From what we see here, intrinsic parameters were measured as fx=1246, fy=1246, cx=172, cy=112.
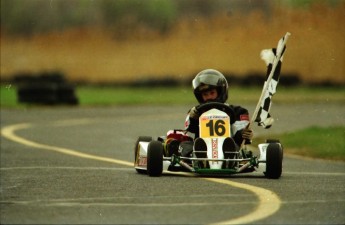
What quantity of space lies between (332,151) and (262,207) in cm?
850

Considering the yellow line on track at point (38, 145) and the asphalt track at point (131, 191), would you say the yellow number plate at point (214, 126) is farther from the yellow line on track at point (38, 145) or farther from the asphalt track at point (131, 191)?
the yellow line on track at point (38, 145)

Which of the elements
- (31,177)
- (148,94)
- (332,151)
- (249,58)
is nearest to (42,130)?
(332,151)

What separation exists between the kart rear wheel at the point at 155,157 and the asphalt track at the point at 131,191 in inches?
4.9

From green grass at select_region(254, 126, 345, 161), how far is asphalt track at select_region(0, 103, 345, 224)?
673 millimetres

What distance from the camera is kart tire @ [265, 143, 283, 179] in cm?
1395

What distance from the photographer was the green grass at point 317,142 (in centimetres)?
1929

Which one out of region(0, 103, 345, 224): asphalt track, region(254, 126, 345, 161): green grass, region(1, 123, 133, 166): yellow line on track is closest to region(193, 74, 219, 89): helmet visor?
region(0, 103, 345, 224): asphalt track

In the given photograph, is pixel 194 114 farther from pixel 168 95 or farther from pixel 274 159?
pixel 168 95

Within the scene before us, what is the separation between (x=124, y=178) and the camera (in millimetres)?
14164

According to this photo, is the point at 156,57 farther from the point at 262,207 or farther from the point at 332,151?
the point at 262,207

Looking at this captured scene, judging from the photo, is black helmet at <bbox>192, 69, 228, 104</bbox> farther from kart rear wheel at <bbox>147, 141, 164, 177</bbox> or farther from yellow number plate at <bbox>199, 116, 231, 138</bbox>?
kart rear wheel at <bbox>147, 141, 164, 177</bbox>

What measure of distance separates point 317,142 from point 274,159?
715 cm

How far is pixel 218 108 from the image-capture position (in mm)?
14617

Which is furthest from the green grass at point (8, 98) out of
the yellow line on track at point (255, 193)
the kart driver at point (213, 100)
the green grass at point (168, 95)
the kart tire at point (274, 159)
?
the kart tire at point (274, 159)
